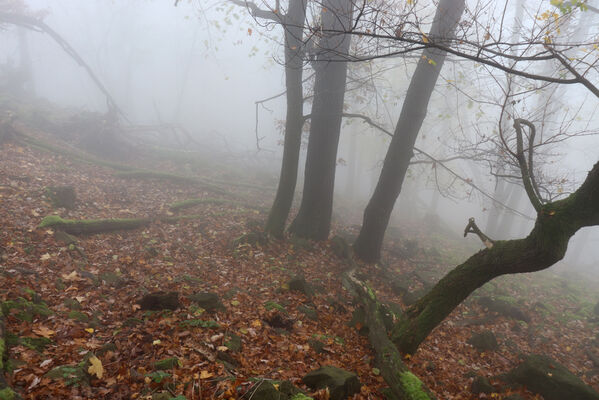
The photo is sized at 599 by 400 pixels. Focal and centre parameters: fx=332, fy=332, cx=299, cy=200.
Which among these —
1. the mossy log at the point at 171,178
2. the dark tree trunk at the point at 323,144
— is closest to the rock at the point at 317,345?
the dark tree trunk at the point at 323,144

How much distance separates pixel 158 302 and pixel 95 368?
1.51 metres

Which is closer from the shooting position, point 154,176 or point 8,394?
point 8,394

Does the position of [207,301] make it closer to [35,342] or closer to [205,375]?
[205,375]

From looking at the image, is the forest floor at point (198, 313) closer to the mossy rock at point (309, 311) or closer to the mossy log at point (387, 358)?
the mossy rock at point (309, 311)

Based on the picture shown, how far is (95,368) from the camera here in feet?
12.3

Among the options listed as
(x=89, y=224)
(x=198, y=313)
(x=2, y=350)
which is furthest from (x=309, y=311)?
(x=89, y=224)

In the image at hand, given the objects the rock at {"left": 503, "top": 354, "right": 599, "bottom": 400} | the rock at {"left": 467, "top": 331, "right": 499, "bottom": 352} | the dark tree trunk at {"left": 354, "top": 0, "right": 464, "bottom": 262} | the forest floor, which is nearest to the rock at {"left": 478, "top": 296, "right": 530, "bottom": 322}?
the forest floor

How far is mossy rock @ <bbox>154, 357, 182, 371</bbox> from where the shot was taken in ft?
12.9

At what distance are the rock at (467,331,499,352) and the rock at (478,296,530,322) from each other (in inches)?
79.1

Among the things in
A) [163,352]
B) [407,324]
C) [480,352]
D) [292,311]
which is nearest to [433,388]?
[407,324]

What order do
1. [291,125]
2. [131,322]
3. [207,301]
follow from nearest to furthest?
[131,322], [207,301], [291,125]

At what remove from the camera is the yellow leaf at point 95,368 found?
3.70 metres

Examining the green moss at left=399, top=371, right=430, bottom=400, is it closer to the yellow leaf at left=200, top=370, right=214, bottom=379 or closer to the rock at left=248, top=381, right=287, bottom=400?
the rock at left=248, top=381, right=287, bottom=400

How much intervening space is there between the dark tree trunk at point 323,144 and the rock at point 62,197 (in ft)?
19.9
